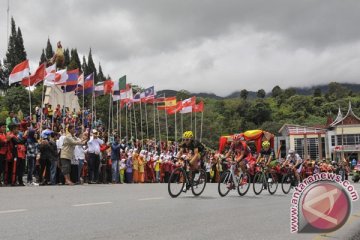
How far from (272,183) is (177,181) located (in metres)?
4.73

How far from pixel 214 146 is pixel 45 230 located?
83.8 meters

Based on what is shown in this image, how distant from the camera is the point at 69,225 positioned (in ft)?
26.3

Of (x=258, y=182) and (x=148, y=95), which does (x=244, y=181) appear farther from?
(x=148, y=95)

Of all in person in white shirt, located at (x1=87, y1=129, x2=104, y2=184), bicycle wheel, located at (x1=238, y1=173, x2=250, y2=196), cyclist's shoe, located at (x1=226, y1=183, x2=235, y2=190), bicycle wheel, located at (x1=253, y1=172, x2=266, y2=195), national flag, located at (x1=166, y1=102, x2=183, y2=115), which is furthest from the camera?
national flag, located at (x1=166, y1=102, x2=183, y2=115)

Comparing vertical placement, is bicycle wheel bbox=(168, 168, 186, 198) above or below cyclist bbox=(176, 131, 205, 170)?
below

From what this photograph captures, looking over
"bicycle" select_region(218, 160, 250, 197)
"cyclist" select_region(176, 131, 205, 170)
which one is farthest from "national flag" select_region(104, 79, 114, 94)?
"cyclist" select_region(176, 131, 205, 170)

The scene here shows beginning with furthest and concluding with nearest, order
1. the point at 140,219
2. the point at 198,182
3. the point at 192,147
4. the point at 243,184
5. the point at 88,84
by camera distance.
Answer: the point at 88,84 → the point at 243,184 → the point at 198,182 → the point at 192,147 → the point at 140,219

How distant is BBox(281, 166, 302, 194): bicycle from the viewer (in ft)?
58.6

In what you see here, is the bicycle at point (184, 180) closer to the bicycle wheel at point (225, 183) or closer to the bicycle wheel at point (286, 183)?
the bicycle wheel at point (225, 183)

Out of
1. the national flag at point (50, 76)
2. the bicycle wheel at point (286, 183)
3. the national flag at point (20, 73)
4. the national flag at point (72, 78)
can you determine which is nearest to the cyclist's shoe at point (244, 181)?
the bicycle wheel at point (286, 183)

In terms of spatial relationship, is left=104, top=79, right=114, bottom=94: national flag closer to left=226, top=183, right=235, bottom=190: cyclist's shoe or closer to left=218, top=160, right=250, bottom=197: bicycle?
left=218, top=160, right=250, bottom=197: bicycle

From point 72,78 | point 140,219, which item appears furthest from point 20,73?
point 140,219

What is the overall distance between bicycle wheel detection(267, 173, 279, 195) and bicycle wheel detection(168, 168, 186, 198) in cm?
424

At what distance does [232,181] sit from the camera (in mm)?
14945
